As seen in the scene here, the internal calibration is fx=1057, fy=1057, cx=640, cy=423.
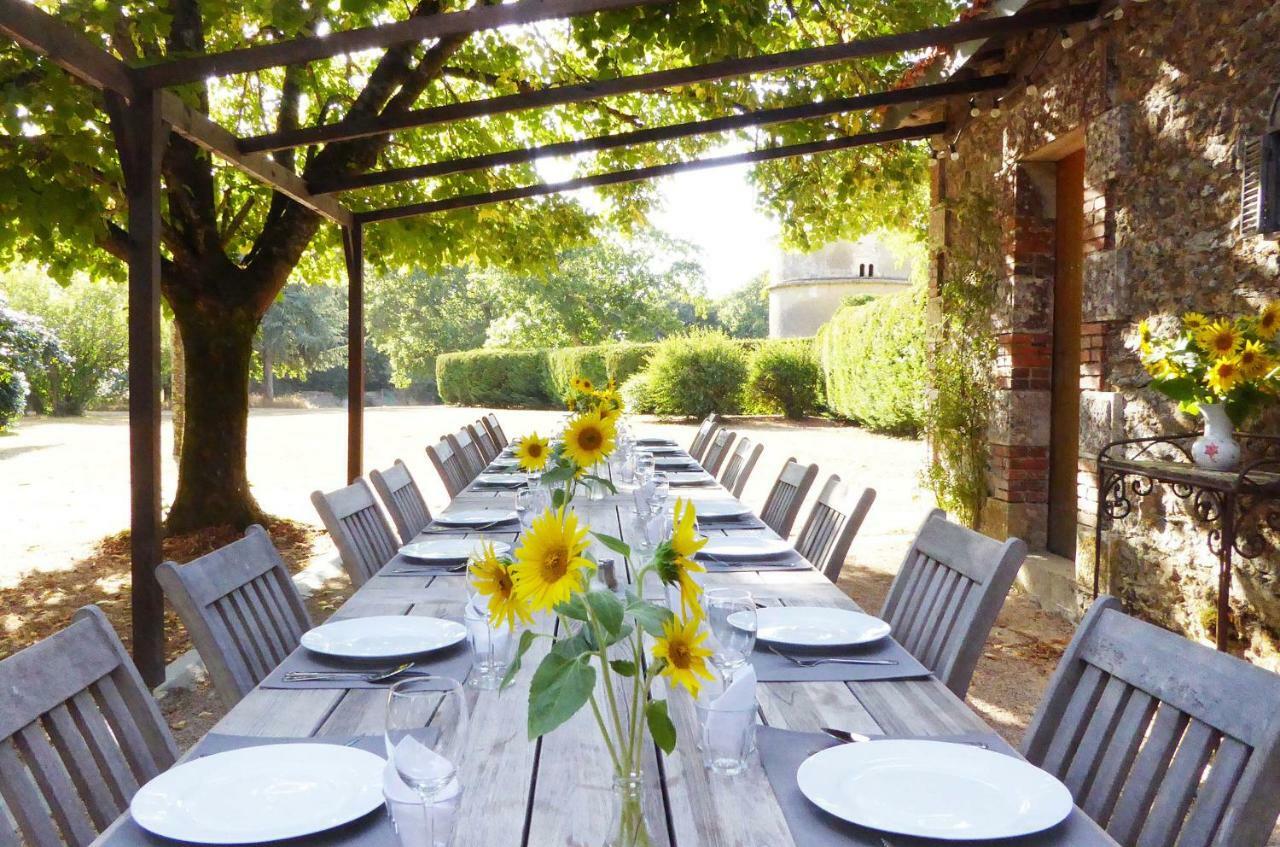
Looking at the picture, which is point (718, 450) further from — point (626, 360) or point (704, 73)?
point (626, 360)

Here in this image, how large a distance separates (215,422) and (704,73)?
3954mm

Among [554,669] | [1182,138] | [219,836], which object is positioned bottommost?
[219,836]

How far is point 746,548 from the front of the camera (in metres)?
2.91

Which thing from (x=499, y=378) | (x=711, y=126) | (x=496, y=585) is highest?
(x=711, y=126)

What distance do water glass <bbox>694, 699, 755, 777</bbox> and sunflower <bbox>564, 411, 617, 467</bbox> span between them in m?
0.92

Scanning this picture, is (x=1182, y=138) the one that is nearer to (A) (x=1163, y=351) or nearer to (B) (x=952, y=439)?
(A) (x=1163, y=351)

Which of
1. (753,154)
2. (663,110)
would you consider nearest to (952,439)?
(753,154)

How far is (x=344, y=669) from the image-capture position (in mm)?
1864

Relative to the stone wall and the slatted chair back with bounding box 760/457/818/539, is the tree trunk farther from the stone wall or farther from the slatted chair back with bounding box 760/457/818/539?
the stone wall

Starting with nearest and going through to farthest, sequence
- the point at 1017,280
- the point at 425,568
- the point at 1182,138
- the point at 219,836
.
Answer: the point at 219,836 → the point at 425,568 → the point at 1182,138 → the point at 1017,280

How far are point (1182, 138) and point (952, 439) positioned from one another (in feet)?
8.19

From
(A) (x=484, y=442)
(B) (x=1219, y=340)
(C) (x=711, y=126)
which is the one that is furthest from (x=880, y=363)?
(B) (x=1219, y=340)

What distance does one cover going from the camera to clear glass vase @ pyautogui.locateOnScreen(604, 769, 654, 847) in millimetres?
1039

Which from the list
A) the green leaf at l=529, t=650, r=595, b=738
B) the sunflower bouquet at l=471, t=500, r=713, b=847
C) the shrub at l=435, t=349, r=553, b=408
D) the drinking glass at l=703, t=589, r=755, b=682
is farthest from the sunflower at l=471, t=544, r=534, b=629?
the shrub at l=435, t=349, r=553, b=408
